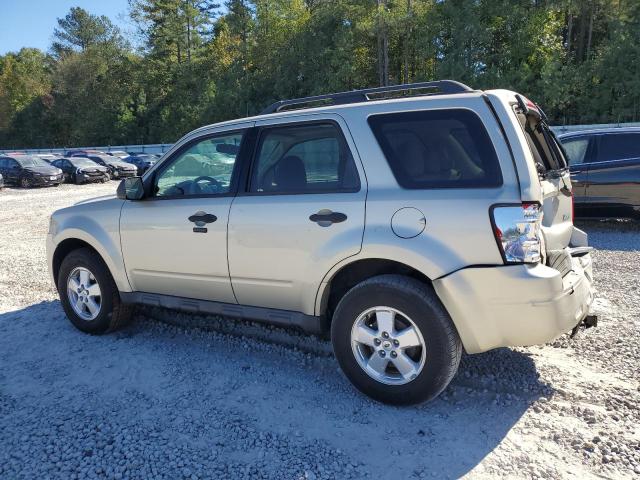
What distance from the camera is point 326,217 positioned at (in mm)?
3346

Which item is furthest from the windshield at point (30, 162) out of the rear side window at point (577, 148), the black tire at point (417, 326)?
the black tire at point (417, 326)

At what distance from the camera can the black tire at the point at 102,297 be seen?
4570mm

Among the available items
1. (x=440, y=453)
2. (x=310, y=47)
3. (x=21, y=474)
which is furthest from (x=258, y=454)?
(x=310, y=47)

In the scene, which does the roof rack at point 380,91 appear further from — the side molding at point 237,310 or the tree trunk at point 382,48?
the tree trunk at point 382,48

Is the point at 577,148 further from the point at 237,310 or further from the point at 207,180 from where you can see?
the point at 237,310

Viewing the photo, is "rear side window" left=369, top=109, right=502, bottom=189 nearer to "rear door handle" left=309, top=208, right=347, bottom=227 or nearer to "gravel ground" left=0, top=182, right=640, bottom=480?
"rear door handle" left=309, top=208, right=347, bottom=227

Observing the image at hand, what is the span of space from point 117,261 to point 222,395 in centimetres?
169

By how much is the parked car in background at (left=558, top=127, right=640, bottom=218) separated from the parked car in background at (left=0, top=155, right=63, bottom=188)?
22666 millimetres

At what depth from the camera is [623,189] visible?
834 cm

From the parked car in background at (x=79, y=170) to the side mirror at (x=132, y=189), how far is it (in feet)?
78.5

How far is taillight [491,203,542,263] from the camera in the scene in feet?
9.37

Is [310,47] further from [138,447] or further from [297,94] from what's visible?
[138,447]

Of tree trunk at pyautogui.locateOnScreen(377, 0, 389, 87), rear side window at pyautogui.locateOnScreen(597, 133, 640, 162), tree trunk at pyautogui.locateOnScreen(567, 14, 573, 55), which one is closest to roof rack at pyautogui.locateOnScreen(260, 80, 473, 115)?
rear side window at pyautogui.locateOnScreen(597, 133, 640, 162)

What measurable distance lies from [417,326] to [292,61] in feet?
174
